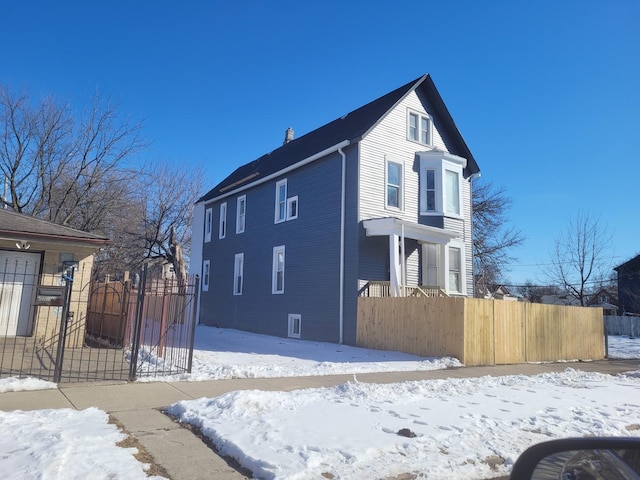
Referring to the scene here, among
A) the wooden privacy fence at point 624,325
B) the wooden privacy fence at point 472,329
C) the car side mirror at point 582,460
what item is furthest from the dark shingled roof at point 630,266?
the car side mirror at point 582,460

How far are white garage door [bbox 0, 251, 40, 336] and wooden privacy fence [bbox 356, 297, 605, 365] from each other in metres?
9.28

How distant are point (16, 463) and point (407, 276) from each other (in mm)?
14415

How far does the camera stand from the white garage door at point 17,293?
11938 mm

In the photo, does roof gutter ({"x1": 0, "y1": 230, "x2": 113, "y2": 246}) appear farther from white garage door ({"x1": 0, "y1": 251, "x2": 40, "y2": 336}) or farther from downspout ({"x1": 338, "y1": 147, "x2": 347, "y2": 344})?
downspout ({"x1": 338, "y1": 147, "x2": 347, "y2": 344})

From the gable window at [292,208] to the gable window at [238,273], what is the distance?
4.23 metres

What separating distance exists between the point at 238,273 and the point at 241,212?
2986 mm

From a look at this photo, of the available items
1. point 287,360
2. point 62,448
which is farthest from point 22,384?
point 287,360

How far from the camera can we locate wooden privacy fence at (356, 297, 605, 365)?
42.3ft

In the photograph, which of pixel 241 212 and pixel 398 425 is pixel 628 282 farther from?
pixel 398 425

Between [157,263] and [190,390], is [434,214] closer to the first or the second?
[190,390]

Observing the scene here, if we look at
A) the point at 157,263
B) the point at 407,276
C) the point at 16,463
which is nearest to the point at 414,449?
the point at 16,463

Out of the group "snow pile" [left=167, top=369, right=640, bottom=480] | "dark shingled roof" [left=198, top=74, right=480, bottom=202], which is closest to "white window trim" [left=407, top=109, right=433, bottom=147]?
"dark shingled roof" [left=198, top=74, right=480, bottom=202]

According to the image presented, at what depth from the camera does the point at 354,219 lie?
1628cm

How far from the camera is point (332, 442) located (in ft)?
17.2
